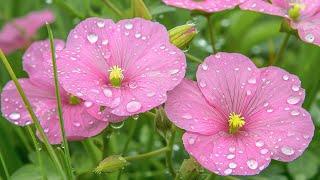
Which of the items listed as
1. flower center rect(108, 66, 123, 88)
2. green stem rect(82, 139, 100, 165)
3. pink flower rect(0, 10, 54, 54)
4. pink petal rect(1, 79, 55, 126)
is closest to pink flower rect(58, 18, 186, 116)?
flower center rect(108, 66, 123, 88)

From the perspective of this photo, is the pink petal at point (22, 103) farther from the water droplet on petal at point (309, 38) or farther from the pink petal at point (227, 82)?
the water droplet on petal at point (309, 38)

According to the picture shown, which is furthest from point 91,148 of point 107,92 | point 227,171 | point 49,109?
point 227,171

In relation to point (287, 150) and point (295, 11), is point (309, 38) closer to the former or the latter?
point (295, 11)

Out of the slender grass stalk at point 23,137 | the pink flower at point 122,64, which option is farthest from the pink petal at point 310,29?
the slender grass stalk at point 23,137

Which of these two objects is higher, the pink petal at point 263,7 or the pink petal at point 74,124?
the pink petal at point 263,7

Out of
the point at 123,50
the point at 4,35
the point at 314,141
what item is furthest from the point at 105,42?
the point at 4,35

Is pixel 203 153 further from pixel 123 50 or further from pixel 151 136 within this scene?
pixel 151 136

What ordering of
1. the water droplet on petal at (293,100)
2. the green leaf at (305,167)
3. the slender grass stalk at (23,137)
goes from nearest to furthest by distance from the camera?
1. the water droplet on petal at (293,100)
2. the green leaf at (305,167)
3. the slender grass stalk at (23,137)
